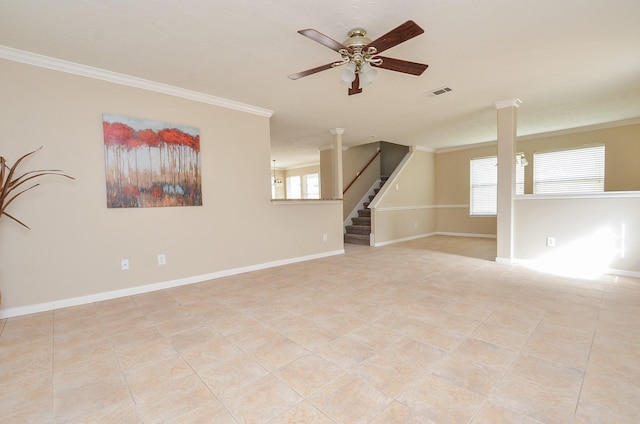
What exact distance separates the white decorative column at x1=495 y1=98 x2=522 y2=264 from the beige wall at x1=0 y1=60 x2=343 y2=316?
12.4ft

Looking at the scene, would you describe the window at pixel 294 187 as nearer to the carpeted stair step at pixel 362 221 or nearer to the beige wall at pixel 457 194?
the carpeted stair step at pixel 362 221

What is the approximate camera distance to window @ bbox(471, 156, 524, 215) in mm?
7258

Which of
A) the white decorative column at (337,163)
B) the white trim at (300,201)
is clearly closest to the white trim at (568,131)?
the white decorative column at (337,163)

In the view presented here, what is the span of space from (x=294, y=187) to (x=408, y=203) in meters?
5.96

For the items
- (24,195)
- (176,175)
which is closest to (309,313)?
(176,175)

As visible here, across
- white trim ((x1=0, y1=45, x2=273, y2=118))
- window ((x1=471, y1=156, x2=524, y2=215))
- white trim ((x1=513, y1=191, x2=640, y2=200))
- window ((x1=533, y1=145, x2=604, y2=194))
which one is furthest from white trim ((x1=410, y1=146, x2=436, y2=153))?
white trim ((x1=0, y1=45, x2=273, y2=118))

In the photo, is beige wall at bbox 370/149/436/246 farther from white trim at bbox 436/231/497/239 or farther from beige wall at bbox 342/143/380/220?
beige wall at bbox 342/143/380/220

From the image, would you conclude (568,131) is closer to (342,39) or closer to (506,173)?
(506,173)

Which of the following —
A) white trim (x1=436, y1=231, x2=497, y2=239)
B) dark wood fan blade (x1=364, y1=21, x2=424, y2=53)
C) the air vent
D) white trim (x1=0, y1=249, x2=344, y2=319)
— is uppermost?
the air vent

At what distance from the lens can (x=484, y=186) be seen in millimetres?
7430

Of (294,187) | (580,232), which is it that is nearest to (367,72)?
(580,232)

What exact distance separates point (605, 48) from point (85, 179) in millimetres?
5508

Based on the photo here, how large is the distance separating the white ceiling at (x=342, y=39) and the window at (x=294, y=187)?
7.48 meters

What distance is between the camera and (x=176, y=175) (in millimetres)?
3609
